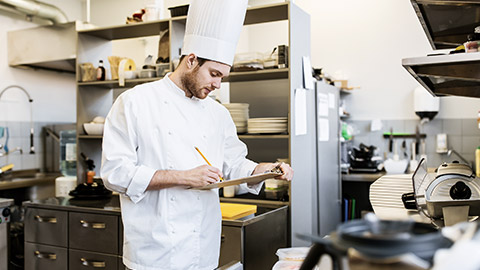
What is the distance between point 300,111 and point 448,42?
1.35m

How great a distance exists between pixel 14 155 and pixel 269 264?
11.0 feet

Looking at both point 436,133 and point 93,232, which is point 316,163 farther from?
point 436,133

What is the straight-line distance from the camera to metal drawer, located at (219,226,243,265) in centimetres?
288

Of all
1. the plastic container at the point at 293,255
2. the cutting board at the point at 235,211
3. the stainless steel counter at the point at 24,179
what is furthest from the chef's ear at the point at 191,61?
the stainless steel counter at the point at 24,179

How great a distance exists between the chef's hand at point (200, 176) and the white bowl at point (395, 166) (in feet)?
11.8

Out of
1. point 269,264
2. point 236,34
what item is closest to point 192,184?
point 236,34

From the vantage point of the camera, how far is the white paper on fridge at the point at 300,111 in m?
3.45

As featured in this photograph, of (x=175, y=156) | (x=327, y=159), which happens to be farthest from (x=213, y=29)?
(x=327, y=159)

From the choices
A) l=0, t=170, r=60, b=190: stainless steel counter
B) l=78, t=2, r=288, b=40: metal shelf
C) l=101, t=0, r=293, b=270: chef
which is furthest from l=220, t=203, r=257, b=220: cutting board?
l=0, t=170, r=60, b=190: stainless steel counter

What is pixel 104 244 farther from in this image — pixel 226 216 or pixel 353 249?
pixel 353 249

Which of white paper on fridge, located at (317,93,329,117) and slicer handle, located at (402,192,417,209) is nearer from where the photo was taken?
slicer handle, located at (402,192,417,209)

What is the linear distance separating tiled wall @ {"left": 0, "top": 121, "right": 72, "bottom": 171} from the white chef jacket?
345cm

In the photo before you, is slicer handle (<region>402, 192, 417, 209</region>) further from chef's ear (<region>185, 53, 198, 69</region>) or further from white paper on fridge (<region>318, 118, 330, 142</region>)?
white paper on fridge (<region>318, 118, 330, 142</region>)

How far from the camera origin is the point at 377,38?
5770mm
